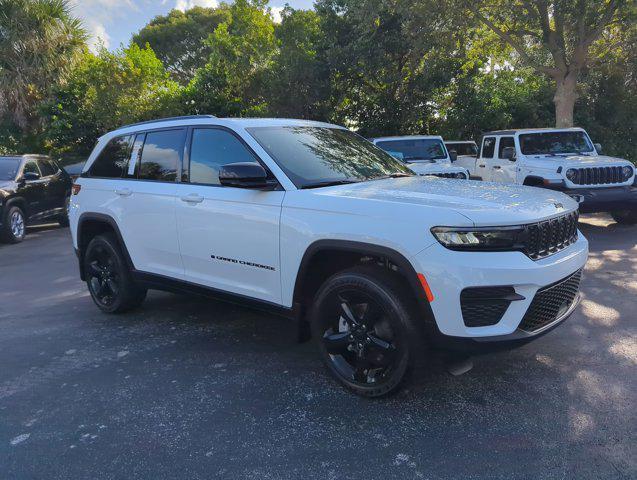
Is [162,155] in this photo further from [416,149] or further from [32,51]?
[32,51]

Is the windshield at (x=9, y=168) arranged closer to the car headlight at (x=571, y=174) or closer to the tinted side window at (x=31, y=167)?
the tinted side window at (x=31, y=167)

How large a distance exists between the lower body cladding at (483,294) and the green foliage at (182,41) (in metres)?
33.7

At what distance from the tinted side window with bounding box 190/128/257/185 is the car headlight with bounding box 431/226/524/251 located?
1.65 m

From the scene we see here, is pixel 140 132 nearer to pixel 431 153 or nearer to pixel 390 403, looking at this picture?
pixel 390 403

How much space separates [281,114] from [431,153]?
9.12m

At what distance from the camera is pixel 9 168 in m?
10.9

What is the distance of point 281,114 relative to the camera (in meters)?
19.4

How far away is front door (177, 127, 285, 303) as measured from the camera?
12.4 ft

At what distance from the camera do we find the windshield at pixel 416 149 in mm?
11367

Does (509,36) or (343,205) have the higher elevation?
(509,36)

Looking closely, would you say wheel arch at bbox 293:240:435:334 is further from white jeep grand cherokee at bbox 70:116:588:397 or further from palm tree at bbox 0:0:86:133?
palm tree at bbox 0:0:86:133

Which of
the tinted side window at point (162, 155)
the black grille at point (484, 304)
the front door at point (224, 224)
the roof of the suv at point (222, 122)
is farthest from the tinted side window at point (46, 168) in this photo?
the black grille at point (484, 304)

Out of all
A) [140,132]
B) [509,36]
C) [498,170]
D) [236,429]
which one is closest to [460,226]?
[236,429]

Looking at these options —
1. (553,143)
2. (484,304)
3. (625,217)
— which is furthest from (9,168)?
(625,217)
